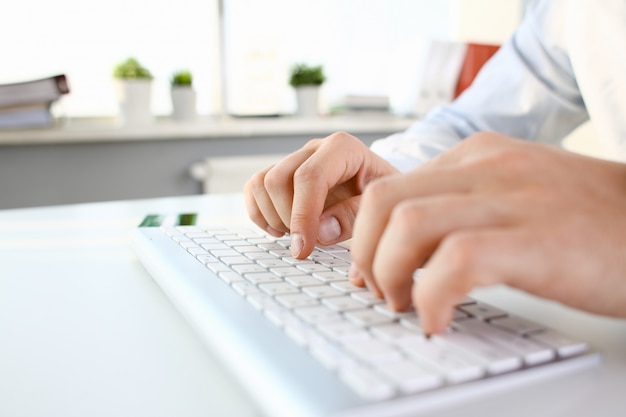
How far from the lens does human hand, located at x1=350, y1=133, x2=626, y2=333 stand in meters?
0.28

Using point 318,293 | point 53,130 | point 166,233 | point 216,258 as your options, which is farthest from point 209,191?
point 318,293

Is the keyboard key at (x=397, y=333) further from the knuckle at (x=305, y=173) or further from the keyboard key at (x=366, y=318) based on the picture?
the knuckle at (x=305, y=173)

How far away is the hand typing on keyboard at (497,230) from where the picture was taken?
0.28 metres

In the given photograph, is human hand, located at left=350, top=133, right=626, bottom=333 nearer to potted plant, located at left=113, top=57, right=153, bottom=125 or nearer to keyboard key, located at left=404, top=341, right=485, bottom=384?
keyboard key, located at left=404, top=341, right=485, bottom=384

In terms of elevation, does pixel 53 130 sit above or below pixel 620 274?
below

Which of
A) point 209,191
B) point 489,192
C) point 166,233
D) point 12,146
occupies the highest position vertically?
point 489,192

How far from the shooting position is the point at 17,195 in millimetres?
1691

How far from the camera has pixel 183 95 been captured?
6.24 ft

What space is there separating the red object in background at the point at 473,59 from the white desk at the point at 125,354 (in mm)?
1753

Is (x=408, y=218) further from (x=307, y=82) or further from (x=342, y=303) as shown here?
(x=307, y=82)

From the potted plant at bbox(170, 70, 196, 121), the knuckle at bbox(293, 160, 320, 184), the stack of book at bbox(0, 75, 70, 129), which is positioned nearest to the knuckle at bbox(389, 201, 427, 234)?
the knuckle at bbox(293, 160, 320, 184)

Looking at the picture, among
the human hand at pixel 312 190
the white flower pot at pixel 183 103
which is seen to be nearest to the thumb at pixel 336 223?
the human hand at pixel 312 190

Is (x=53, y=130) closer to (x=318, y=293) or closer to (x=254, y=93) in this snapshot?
(x=254, y=93)

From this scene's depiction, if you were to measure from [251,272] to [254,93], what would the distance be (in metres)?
1.80
